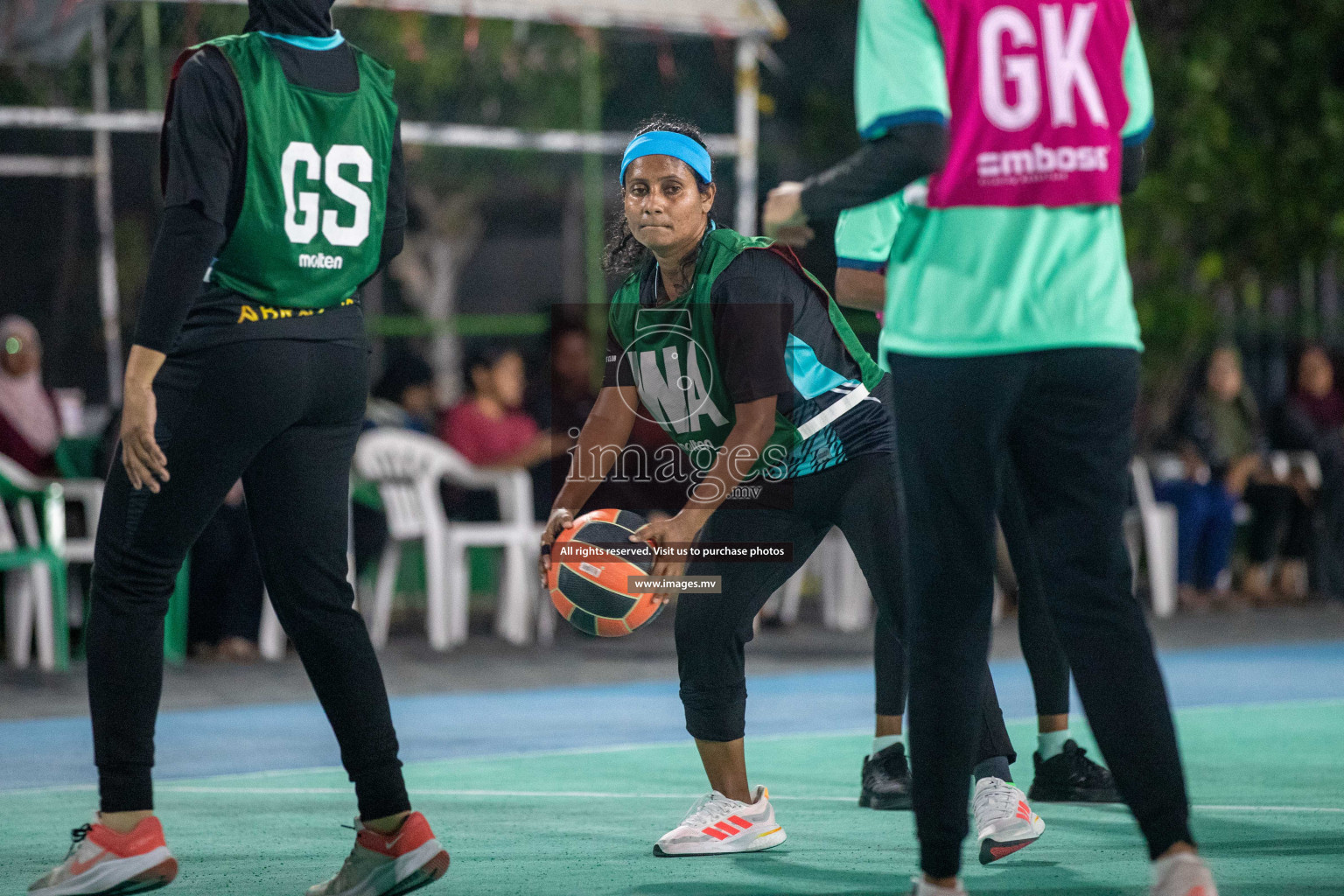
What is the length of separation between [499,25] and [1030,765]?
9056 mm

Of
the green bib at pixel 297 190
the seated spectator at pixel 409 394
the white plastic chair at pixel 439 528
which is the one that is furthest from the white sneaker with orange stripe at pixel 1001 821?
the seated spectator at pixel 409 394

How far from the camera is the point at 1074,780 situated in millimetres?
5516

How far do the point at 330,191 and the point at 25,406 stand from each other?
7.05 meters

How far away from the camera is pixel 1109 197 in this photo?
3.48 metres

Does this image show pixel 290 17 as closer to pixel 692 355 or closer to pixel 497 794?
pixel 692 355

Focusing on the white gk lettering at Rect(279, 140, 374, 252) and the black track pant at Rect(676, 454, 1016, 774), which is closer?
the white gk lettering at Rect(279, 140, 374, 252)

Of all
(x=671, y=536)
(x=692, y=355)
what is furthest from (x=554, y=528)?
(x=692, y=355)

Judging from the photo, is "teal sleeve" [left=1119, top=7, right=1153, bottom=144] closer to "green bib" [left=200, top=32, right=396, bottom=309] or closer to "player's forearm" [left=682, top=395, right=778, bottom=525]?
"player's forearm" [left=682, top=395, right=778, bottom=525]

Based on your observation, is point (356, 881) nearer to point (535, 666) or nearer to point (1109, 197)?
point (1109, 197)

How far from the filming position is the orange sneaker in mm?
3996

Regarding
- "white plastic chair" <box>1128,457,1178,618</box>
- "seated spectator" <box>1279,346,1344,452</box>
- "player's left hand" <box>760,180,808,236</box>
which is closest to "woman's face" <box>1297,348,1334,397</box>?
"seated spectator" <box>1279,346,1344,452</box>

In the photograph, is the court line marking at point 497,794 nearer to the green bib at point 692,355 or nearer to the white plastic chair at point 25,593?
the green bib at point 692,355

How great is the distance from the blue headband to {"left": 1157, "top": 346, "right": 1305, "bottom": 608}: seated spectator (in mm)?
8865

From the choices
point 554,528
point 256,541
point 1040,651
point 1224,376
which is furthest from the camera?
point 1224,376
